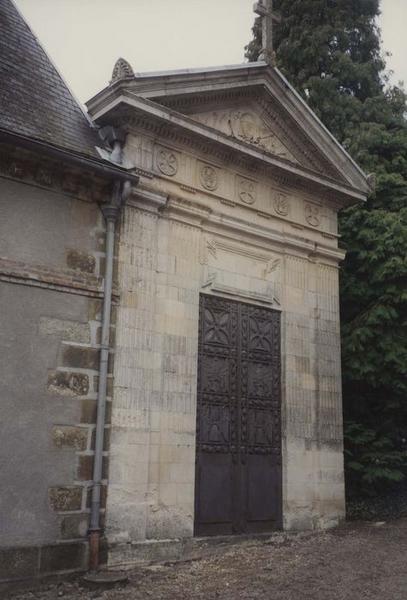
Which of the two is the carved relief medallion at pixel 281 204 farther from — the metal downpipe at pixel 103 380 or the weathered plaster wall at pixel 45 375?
the weathered plaster wall at pixel 45 375

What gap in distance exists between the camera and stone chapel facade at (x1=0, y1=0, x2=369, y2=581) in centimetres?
757

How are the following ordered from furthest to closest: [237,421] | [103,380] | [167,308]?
[237,421]
[167,308]
[103,380]

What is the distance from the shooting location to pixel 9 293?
24.7 feet

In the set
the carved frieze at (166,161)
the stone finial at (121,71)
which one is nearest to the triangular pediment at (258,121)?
the carved frieze at (166,161)

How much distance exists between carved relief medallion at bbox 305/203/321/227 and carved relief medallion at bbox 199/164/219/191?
2020 mm

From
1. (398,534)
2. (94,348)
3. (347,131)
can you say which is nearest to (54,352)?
(94,348)

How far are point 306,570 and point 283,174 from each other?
5.96 meters

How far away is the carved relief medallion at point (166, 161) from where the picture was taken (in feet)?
30.6

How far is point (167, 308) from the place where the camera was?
9023 millimetres

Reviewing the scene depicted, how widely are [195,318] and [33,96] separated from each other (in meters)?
3.61

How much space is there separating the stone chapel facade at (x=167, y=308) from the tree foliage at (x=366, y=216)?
4.35ft

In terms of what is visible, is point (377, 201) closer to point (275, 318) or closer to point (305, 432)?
point (275, 318)

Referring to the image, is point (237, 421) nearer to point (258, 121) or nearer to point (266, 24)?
point (258, 121)

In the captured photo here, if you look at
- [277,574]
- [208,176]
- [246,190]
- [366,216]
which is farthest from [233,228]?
[277,574]
